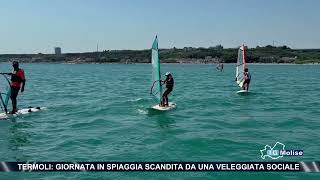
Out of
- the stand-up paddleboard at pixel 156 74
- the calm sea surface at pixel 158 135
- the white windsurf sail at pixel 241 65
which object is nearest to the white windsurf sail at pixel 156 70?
the stand-up paddleboard at pixel 156 74

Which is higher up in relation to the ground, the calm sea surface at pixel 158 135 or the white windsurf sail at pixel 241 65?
the white windsurf sail at pixel 241 65

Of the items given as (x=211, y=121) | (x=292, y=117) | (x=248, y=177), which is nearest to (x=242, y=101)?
(x=292, y=117)

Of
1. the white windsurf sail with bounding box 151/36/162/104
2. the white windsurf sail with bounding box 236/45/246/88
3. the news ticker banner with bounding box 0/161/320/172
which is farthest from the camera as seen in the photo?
the white windsurf sail with bounding box 236/45/246/88

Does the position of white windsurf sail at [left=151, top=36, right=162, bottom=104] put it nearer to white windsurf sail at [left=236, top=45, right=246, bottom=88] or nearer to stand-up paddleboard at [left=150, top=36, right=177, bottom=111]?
stand-up paddleboard at [left=150, top=36, right=177, bottom=111]

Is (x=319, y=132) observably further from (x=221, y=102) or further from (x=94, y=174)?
(x=221, y=102)

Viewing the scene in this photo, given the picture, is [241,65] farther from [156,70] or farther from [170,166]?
[170,166]

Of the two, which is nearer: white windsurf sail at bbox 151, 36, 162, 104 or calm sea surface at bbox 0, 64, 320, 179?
calm sea surface at bbox 0, 64, 320, 179

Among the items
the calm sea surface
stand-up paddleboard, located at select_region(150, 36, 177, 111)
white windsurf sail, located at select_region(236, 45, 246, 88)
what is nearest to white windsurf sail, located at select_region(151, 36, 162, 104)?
stand-up paddleboard, located at select_region(150, 36, 177, 111)

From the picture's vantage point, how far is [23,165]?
10.4 meters

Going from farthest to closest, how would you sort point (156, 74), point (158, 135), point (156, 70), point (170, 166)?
1. point (156, 74)
2. point (156, 70)
3. point (158, 135)
4. point (170, 166)

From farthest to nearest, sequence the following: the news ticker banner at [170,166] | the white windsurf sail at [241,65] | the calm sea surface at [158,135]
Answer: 1. the white windsurf sail at [241,65]
2. the calm sea surface at [158,135]
3. the news ticker banner at [170,166]

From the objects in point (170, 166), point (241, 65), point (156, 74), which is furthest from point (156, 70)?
point (241, 65)

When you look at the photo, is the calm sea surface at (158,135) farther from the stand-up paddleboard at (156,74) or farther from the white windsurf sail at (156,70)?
the white windsurf sail at (156,70)

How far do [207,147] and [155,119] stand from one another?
7.02m
